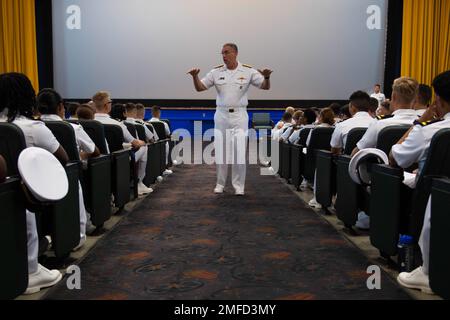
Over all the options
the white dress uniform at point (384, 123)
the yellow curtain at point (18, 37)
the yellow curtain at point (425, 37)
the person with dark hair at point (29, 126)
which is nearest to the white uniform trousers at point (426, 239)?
the white dress uniform at point (384, 123)

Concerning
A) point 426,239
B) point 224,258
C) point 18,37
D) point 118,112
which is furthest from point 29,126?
point 18,37

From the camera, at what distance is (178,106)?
13031mm

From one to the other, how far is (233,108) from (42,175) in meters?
3.42

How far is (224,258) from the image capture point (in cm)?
279

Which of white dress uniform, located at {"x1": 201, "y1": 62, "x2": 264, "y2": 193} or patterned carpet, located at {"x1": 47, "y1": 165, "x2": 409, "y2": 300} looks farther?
white dress uniform, located at {"x1": 201, "y1": 62, "x2": 264, "y2": 193}

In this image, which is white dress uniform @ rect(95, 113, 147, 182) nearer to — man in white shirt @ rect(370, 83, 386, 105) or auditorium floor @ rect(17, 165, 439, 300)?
auditorium floor @ rect(17, 165, 439, 300)

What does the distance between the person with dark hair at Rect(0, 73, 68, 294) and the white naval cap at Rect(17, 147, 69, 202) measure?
0.93 ft

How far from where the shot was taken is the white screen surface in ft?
41.3

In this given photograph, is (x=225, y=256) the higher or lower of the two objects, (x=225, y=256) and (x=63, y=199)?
the lower

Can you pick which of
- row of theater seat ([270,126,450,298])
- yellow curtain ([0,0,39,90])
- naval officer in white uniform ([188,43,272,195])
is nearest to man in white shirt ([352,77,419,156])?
row of theater seat ([270,126,450,298])

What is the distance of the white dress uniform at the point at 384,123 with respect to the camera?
2936mm

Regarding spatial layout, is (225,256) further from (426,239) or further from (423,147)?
(423,147)

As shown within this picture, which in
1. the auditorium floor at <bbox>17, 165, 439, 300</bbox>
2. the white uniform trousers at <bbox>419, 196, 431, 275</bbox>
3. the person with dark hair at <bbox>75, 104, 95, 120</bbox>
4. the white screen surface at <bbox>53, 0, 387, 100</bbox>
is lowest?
the auditorium floor at <bbox>17, 165, 439, 300</bbox>

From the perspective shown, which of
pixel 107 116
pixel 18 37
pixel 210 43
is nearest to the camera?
pixel 107 116
